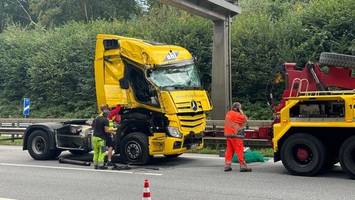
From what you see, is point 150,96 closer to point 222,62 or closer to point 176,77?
point 176,77

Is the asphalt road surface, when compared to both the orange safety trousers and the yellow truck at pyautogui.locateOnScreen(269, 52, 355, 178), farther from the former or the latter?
the yellow truck at pyautogui.locateOnScreen(269, 52, 355, 178)

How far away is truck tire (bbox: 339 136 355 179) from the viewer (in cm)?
1063

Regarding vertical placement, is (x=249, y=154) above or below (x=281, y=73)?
below

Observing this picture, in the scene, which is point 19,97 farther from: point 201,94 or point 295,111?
point 295,111

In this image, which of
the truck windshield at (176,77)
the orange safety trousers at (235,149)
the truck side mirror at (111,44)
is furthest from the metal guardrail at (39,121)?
the truck side mirror at (111,44)

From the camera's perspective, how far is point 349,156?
10688mm

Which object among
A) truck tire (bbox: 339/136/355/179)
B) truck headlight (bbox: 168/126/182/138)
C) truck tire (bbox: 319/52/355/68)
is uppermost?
truck tire (bbox: 319/52/355/68)

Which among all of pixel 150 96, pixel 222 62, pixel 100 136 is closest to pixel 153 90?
pixel 150 96

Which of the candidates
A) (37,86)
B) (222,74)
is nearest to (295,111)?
(222,74)

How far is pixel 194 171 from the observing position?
40.2ft

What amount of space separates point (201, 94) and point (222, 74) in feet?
20.3

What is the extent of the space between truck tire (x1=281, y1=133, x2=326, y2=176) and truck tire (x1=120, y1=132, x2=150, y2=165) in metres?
3.48

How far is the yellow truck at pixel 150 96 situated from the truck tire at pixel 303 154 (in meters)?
2.77

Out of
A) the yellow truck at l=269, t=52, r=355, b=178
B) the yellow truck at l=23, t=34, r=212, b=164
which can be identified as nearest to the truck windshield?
the yellow truck at l=23, t=34, r=212, b=164
